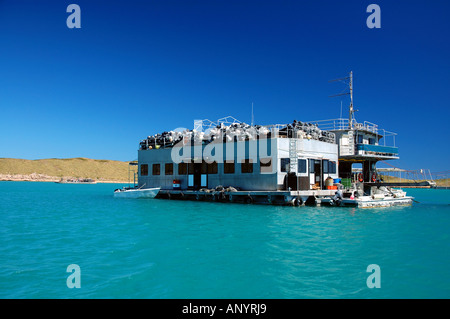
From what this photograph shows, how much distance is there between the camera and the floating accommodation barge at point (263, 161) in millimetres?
32594

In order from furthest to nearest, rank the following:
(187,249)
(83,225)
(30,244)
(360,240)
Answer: (83,225) < (360,240) < (30,244) < (187,249)

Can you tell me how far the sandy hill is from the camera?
14862cm

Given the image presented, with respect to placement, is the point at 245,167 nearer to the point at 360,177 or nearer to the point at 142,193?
the point at 142,193

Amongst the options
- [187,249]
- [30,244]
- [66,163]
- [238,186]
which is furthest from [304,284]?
[66,163]

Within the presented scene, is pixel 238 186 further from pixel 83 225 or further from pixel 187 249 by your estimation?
pixel 187 249

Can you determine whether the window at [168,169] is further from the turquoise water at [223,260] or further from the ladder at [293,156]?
the turquoise water at [223,260]

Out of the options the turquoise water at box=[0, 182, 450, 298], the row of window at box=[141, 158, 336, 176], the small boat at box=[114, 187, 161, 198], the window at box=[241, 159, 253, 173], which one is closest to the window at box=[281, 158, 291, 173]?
the row of window at box=[141, 158, 336, 176]

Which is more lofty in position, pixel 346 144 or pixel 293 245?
pixel 346 144

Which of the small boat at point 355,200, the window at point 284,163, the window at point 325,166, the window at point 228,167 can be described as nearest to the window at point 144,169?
the window at point 228,167

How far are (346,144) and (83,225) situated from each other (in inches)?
1205

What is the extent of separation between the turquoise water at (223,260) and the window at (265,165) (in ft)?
48.0

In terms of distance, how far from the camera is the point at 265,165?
3350 centimetres

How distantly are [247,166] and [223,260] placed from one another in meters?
24.4

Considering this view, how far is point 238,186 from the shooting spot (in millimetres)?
35844
